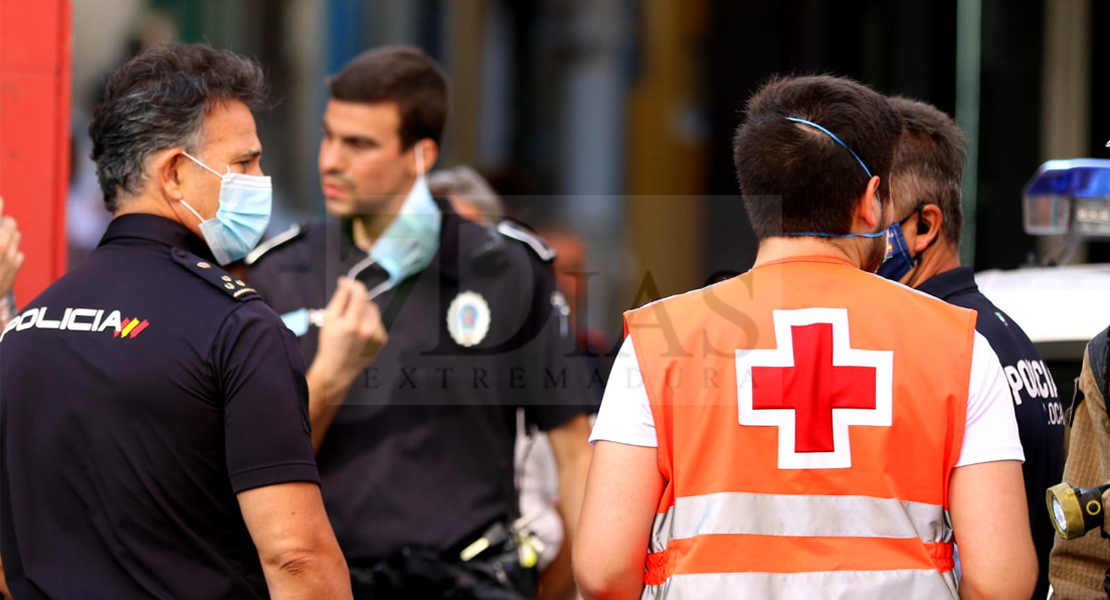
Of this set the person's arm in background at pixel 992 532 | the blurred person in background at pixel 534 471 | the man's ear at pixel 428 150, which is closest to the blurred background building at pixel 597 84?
the blurred person in background at pixel 534 471

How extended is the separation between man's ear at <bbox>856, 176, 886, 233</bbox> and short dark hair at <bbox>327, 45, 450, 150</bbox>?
2142 mm

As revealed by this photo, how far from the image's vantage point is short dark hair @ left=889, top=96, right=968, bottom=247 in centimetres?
300

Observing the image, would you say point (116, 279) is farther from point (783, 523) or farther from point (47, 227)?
point (783, 523)

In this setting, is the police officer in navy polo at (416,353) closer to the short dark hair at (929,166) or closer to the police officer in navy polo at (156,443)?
the police officer in navy polo at (156,443)

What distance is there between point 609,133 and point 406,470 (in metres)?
10.8

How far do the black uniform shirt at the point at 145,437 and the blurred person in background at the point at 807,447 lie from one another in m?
0.65

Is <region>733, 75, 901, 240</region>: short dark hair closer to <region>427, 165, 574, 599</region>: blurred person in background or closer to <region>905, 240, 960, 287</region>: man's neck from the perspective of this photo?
<region>905, 240, 960, 287</region>: man's neck

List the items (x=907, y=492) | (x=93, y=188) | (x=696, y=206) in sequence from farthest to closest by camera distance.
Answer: (x=696, y=206) < (x=93, y=188) < (x=907, y=492)

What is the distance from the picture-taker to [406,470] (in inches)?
144

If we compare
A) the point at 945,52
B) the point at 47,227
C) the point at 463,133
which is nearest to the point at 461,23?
the point at 463,133

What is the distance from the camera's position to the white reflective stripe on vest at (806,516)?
2170 millimetres

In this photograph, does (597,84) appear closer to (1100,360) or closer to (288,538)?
(1100,360)

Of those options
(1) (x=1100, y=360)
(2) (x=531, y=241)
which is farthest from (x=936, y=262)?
(2) (x=531, y=241)

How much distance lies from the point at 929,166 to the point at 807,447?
110 centimetres
